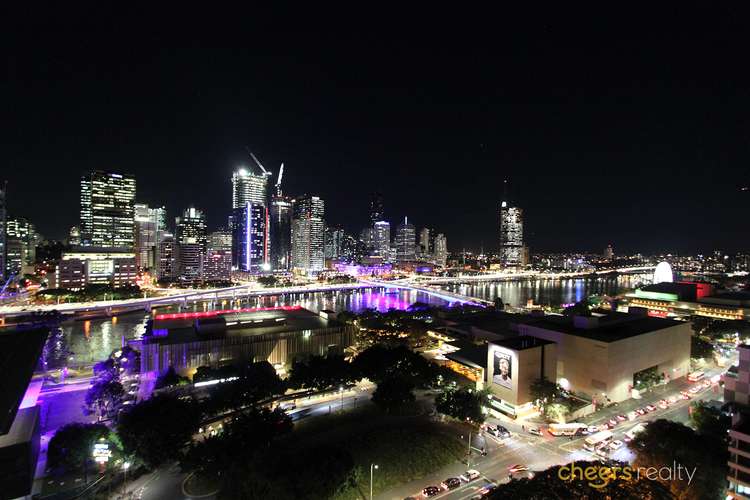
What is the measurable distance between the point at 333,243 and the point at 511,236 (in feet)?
154

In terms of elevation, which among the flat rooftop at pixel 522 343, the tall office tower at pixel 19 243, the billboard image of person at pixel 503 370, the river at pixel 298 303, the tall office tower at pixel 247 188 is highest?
the tall office tower at pixel 247 188

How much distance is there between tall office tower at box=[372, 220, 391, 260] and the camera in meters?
104

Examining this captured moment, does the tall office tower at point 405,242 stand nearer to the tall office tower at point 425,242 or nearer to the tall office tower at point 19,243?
the tall office tower at point 425,242

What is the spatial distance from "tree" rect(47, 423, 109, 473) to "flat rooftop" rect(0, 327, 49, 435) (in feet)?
4.46

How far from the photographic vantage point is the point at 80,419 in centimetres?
1120

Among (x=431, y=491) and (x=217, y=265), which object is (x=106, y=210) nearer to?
(x=217, y=265)

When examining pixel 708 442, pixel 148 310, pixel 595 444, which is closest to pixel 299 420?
pixel 595 444

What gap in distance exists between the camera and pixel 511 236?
102 m

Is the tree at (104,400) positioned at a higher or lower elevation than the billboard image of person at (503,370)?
lower

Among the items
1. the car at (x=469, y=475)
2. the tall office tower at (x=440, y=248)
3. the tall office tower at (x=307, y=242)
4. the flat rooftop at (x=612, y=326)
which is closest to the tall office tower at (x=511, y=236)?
the tall office tower at (x=440, y=248)

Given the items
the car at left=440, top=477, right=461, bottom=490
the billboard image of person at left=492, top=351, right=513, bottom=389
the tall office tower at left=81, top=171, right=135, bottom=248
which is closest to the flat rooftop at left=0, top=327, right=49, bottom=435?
the car at left=440, top=477, right=461, bottom=490

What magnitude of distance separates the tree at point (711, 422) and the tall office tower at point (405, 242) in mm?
96671

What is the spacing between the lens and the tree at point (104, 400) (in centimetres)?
1112

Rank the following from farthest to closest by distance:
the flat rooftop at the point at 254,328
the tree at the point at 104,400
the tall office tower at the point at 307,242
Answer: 1. the tall office tower at the point at 307,242
2. the flat rooftop at the point at 254,328
3. the tree at the point at 104,400
